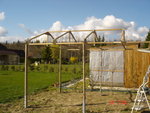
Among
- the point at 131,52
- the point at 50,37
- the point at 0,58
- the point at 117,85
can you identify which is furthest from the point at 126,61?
the point at 0,58

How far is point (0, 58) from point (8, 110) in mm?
39449

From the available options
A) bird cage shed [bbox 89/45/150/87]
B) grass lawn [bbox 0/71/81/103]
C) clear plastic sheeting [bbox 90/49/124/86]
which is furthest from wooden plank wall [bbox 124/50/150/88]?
grass lawn [bbox 0/71/81/103]

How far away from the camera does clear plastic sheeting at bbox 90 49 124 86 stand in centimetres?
1083

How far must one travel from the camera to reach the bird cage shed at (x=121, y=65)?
1023 cm

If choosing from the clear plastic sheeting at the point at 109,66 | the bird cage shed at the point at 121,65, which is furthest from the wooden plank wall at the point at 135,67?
the clear plastic sheeting at the point at 109,66

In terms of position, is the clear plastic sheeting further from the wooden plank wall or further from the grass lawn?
the grass lawn

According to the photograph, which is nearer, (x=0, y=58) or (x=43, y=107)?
(x=43, y=107)

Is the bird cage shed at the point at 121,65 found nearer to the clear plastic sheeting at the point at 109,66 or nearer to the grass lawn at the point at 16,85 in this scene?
the clear plastic sheeting at the point at 109,66

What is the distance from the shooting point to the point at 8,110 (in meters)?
5.55

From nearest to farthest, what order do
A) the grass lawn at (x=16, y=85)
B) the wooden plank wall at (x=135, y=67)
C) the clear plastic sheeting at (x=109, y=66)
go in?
the grass lawn at (x=16, y=85) → the wooden plank wall at (x=135, y=67) → the clear plastic sheeting at (x=109, y=66)

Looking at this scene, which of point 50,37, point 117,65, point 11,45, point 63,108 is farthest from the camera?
point 11,45

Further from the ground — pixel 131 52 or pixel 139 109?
pixel 131 52

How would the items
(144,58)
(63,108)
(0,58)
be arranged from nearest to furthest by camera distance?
(63,108) → (144,58) → (0,58)

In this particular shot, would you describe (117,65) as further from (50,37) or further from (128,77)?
(50,37)
